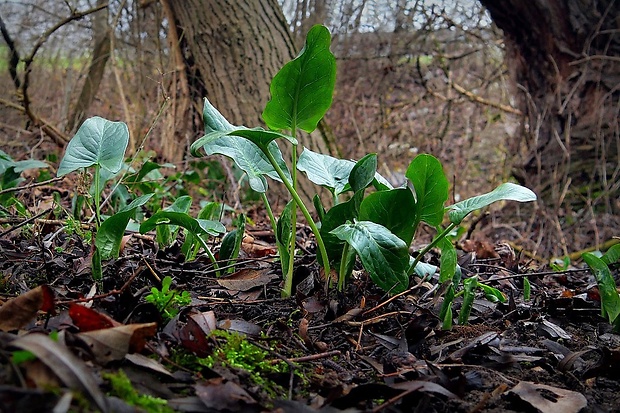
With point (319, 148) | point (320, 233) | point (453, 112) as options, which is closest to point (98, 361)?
point (320, 233)

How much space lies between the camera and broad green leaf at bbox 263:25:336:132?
1497mm

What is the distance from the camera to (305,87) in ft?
5.15

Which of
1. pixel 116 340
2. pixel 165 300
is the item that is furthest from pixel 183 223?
pixel 116 340

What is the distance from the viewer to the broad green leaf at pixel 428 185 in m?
1.53

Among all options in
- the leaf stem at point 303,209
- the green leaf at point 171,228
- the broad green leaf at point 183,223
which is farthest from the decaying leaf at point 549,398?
the green leaf at point 171,228

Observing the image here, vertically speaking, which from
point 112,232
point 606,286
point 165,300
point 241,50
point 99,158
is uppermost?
point 241,50

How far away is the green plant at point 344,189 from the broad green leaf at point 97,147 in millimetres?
320

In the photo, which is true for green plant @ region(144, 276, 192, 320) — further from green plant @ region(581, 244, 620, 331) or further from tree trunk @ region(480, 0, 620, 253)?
tree trunk @ region(480, 0, 620, 253)

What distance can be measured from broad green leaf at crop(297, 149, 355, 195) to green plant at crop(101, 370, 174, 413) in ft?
2.94

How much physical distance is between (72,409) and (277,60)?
387cm

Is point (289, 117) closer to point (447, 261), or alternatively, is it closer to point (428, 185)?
point (428, 185)

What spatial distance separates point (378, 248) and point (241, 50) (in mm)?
3302

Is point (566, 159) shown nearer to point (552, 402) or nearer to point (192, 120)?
point (192, 120)

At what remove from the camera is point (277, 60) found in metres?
4.35
